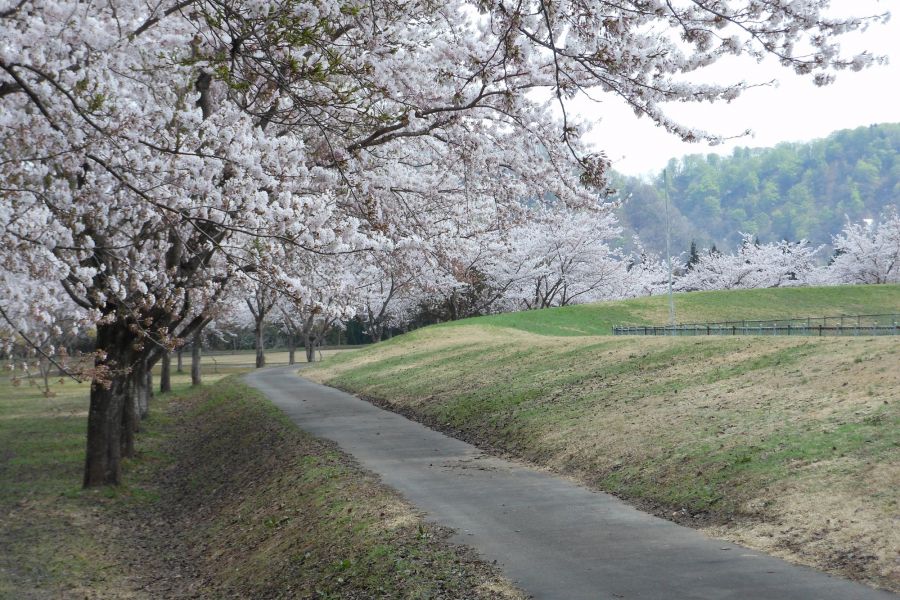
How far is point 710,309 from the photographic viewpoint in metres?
44.4

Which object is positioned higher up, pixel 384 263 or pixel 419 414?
pixel 384 263

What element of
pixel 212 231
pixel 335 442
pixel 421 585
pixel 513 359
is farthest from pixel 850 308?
pixel 421 585

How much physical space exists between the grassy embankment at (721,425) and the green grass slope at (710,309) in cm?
1735

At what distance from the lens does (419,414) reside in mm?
19875

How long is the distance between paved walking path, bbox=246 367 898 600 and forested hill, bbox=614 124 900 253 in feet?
438

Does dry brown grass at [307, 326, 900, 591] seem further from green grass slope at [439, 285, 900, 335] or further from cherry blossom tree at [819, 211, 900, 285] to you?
cherry blossom tree at [819, 211, 900, 285]

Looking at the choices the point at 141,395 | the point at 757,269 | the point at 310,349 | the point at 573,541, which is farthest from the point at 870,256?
the point at 573,541

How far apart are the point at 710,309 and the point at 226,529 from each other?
1420 inches

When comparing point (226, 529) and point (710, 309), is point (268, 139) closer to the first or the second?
point (226, 529)

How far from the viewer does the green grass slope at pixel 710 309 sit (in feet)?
138

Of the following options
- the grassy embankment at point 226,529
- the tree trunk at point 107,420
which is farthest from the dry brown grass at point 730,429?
the tree trunk at point 107,420

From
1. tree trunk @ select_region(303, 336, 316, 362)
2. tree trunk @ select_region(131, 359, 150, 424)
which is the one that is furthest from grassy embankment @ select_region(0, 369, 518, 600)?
tree trunk @ select_region(303, 336, 316, 362)

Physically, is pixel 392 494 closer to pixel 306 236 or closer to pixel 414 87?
pixel 306 236

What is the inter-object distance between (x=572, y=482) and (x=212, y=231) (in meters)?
6.45
